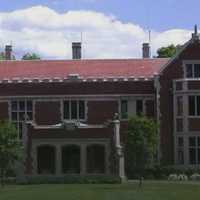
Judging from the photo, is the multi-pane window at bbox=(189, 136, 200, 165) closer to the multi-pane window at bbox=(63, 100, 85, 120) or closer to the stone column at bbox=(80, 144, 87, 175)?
the stone column at bbox=(80, 144, 87, 175)

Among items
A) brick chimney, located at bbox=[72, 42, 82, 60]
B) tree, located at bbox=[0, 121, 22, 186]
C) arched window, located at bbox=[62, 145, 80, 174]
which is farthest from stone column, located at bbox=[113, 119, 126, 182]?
brick chimney, located at bbox=[72, 42, 82, 60]

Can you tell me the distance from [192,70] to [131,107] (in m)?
5.15

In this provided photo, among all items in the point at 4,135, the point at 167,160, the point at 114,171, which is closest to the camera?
the point at 4,135

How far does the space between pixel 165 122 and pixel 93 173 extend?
7.08 m

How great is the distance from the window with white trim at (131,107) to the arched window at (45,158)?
6.51 m

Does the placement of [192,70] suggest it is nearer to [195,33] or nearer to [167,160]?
[195,33]

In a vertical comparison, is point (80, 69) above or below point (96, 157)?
above

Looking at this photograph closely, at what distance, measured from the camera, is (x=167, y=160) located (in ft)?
173

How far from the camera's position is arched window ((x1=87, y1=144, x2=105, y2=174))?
50.5m

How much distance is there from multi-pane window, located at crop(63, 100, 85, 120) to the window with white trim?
2.89 meters

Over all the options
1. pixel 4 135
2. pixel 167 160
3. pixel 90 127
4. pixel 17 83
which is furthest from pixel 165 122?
pixel 4 135

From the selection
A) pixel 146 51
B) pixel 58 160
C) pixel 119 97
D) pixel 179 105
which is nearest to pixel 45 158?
pixel 58 160

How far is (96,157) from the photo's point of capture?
2002 inches

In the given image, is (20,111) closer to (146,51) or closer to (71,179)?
(71,179)
